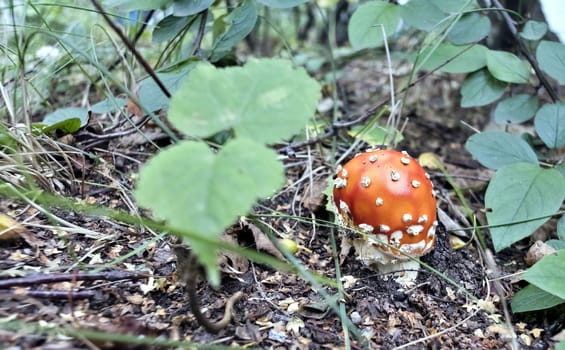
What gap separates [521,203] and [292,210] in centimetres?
78

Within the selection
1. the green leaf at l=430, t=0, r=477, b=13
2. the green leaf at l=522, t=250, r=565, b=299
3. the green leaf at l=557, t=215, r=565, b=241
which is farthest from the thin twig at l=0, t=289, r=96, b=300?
the green leaf at l=430, t=0, r=477, b=13

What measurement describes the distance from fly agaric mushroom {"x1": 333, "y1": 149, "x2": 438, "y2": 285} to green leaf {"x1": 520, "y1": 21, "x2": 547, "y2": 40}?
726 millimetres

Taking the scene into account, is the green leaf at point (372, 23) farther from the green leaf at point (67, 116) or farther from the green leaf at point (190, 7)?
the green leaf at point (67, 116)

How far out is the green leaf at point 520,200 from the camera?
1.42 meters

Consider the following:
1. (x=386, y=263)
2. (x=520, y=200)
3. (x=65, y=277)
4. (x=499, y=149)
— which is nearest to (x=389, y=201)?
(x=386, y=263)

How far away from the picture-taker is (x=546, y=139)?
1.67m

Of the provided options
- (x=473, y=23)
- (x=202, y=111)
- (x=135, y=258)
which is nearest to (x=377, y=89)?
(x=473, y=23)

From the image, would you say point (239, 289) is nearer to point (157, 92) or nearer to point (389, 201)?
point (389, 201)

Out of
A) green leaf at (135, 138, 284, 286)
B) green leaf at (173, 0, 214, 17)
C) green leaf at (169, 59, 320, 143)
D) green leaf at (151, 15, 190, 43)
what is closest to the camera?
green leaf at (135, 138, 284, 286)

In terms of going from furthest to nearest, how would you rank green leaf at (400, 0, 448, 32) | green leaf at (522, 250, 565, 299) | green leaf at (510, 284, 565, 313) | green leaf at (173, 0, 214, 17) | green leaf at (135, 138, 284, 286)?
green leaf at (400, 0, 448, 32)
green leaf at (173, 0, 214, 17)
green leaf at (510, 284, 565, 313)
green leaf at (522, 250, 565, 299)
green leaf at (135, 138, 284, 286)

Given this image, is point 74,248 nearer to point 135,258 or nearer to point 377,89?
point 135,258

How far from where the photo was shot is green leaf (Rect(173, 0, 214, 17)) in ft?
5.28

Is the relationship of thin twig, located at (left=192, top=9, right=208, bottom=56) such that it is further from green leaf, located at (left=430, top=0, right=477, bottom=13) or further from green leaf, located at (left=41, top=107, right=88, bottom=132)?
green leaf, located at (left=430, top=0, right=477, bottom=13)

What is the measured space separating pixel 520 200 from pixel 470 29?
0.79 m
